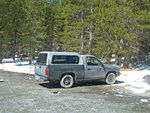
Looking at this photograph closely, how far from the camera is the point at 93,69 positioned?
11156 millimetres

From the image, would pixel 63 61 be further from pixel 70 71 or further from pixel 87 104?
pixel 87 104

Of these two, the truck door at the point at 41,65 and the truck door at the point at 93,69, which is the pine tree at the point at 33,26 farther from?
the truck door at the point at 93,69

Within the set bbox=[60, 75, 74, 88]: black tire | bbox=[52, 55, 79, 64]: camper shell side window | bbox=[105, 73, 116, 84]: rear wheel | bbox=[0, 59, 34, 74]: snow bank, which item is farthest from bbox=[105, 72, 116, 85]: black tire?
bbox=[0, 59, 34, 74]: snow bank

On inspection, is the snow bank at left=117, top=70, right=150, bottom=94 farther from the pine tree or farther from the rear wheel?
the pine tree

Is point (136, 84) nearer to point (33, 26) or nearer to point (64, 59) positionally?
point (64, 59)

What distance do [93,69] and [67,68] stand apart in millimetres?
1833

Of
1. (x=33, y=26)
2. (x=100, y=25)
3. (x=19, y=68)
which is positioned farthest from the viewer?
(x=33, y=26)

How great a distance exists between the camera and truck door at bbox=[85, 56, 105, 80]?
432 inches

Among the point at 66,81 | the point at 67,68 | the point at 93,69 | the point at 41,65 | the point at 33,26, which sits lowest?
the point at 66,81

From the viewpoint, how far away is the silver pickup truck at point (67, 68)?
9.77m

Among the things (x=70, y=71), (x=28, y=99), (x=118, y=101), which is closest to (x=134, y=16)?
(x=70, y=71)

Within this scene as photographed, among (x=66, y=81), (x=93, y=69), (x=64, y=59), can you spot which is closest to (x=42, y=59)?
(x=64, y=59)

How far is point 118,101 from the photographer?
751 centimetres

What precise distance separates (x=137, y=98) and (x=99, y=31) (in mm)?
12208
